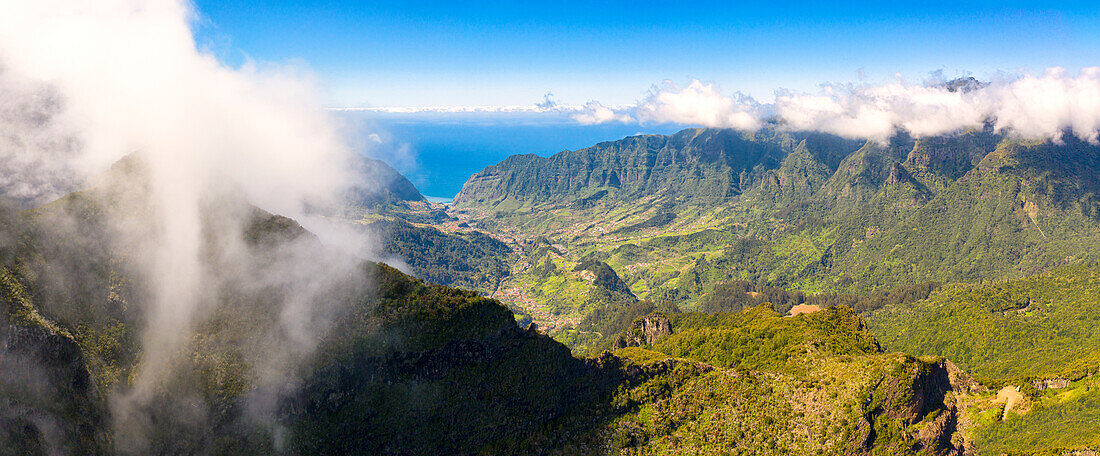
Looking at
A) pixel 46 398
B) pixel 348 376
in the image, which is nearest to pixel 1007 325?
pixel 348 376

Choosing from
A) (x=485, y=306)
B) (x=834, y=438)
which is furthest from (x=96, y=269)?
(x=834, y=438)

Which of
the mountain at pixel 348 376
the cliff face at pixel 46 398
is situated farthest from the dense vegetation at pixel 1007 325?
the cliff face at pixel 46 398

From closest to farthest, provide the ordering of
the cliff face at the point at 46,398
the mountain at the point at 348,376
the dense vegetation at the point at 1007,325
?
1. the cliff face at the point at 46,398
2. the mountain at the point at 348,376
3. the dense vegetation at the point at 1007,325

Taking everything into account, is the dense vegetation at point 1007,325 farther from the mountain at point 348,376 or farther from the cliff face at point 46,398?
the cliff face at point 46,398

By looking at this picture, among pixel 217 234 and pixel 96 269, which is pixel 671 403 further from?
pixel 96 269

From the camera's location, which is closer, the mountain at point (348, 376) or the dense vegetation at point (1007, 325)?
the mountain at point (348, 376)

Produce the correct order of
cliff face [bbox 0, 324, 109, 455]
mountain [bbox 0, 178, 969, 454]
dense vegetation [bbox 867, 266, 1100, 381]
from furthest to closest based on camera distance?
dense vegetation [bbox 867, 266, 1100, 381], mountain [bbox 0, 178, 969, 454], cliff face [bbox 0, 324, 109, 455]

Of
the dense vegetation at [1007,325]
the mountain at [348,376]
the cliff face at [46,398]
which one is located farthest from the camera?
the dense vegetation at [1007,325]

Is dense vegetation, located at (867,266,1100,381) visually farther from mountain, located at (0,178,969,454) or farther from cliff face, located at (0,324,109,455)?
cliff face, located at (0,324,109,455)

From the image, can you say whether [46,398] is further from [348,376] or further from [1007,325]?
[1007,325]

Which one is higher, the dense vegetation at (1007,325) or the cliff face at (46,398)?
the cliff face at (46,398)

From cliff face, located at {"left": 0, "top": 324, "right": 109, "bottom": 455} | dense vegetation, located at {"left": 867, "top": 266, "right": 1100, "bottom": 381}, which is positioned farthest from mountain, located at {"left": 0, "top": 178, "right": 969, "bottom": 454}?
dense vegetation, located at {"left": 867, "top": 266, "right": 1100, "bottom": 381}
